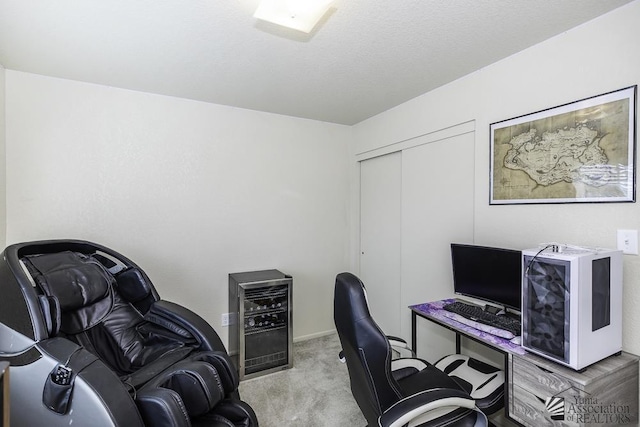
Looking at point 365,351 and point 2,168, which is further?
point 2,168

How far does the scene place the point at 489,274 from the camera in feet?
6.49

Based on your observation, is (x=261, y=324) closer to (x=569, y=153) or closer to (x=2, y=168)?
(x=2, y=168)

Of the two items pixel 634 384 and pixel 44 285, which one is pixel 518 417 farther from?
pixel 44 285

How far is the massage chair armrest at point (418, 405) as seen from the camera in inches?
47.0

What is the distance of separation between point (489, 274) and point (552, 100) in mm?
1124

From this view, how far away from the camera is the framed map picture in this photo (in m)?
1.52

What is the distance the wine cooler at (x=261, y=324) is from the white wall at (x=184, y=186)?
1.29 ft

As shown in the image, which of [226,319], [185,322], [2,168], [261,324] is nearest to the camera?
[185,322]

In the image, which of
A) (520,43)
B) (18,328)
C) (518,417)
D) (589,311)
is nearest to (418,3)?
(520,43)

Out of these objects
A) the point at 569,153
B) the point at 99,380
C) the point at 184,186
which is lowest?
the point at 99,380

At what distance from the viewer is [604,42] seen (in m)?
1.58

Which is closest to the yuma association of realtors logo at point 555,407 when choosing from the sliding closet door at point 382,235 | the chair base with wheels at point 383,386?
the chair base with wheels at point 383,386

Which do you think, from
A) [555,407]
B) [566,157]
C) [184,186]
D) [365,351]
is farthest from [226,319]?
[566,157]

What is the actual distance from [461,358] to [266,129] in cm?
269
